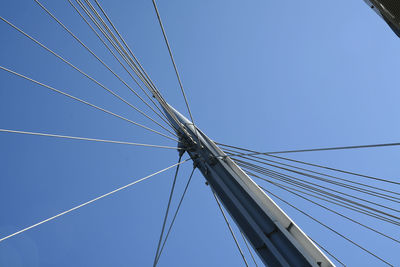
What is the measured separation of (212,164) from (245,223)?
147 centimetres

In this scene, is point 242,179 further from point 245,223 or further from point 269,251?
point 269,251

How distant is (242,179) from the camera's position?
577cm

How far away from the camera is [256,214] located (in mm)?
5277

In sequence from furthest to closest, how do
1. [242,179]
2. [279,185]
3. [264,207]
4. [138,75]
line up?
[138,75] → [279,185] → [242,179] → [264,207]

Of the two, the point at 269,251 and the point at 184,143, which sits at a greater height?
the point at 184,143

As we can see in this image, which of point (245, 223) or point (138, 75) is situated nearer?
point (245, 223)

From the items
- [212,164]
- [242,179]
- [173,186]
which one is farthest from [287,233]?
[173,186]

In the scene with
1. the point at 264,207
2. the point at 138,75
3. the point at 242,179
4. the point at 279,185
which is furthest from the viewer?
the point at 138,75

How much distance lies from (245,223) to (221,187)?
2.99 feet

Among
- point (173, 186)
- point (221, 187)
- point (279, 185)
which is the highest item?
point (279, 185)

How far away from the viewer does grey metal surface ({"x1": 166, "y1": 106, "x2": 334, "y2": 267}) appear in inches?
180

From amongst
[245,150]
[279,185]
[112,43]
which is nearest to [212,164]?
[245,150]

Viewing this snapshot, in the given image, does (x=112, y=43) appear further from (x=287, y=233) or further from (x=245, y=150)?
(x=287, y=233)

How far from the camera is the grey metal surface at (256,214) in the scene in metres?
4.58
